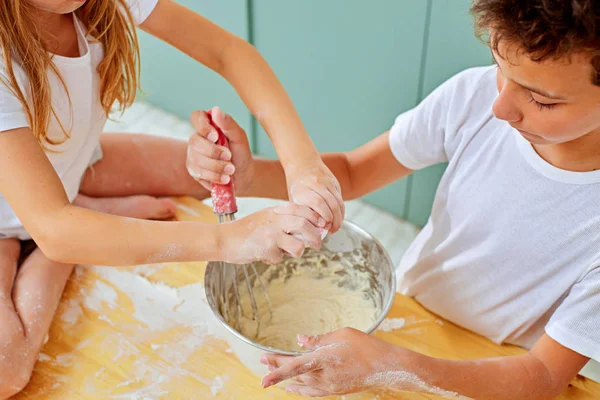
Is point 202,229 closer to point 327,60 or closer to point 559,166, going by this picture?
point 559,166

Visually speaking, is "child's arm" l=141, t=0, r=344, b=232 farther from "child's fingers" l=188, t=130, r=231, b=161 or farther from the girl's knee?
the girl's knee

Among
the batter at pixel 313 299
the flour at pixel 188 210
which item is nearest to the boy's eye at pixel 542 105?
the batter at pixel 313 299

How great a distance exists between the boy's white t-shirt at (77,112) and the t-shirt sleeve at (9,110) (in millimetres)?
120

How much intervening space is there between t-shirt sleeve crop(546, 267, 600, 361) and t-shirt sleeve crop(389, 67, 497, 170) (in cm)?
29

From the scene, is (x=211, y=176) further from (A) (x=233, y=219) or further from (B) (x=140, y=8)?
(B) (x=140, y=8)

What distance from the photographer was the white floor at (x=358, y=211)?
1.86 meters

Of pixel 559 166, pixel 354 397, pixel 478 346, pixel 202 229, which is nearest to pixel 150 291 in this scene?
pixel 202 229

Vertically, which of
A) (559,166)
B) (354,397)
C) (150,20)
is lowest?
(354,397)

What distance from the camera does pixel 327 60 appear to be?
68.7 inches

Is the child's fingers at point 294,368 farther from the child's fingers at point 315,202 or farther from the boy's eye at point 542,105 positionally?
the boy's eye at point 542,105

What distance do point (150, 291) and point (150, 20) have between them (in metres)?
0.44

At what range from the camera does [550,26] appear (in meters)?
0.66

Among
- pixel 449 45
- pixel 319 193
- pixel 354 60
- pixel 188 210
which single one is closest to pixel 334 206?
pixel 319 193

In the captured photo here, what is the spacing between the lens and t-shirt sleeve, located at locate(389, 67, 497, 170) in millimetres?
976
